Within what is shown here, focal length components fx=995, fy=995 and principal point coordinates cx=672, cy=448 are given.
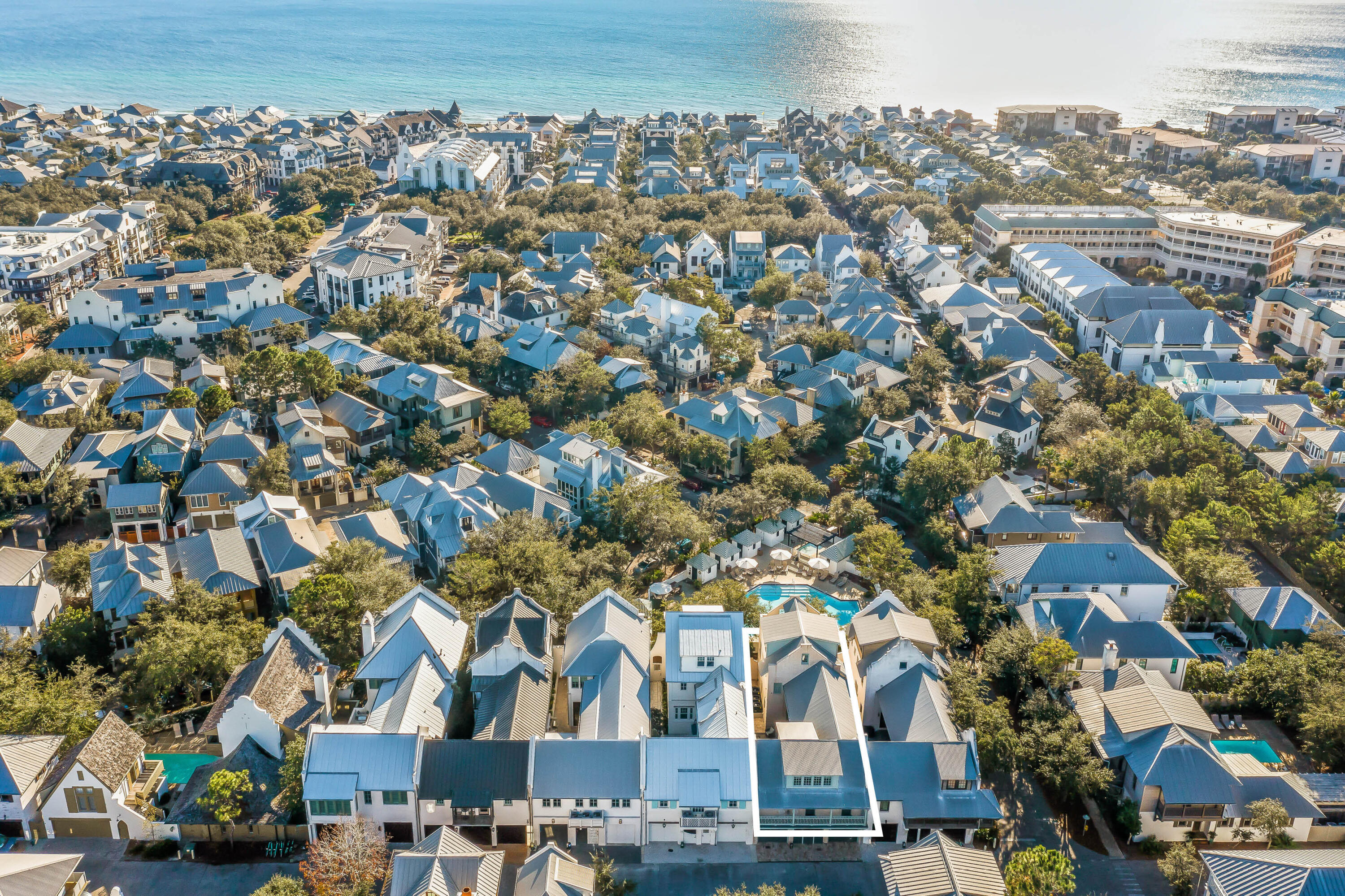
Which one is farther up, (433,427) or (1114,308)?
(1114,308)

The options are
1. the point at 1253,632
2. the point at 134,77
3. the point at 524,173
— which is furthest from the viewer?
the point at 134,77

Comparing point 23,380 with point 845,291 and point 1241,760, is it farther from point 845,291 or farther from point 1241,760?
point 1241,760

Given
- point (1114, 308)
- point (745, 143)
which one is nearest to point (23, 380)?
point (1114, 308)

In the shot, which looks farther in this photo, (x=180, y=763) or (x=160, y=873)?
(x=180, y=763)

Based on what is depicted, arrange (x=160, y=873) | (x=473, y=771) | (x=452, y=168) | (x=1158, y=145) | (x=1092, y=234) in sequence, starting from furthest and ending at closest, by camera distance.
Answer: (x=1158, y=145), (x=452, y=168), (x=1092, y=234), (x=473, y=771), (x=160, y=873)

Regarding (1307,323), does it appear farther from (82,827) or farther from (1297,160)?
(82,827)

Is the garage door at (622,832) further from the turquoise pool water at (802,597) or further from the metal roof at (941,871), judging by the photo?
the turquoise pool water at (802,597)

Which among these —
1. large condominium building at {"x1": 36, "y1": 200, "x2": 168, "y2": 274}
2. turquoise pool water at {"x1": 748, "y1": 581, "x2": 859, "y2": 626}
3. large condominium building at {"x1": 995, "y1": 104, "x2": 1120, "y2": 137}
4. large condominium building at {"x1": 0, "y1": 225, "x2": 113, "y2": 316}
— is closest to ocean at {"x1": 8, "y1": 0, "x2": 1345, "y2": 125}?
large condominium building at {"x1": 995, "y1": 104, "x2": 1120, "y2": 137}

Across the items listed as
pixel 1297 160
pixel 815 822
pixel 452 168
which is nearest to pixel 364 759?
pixel 815 822
